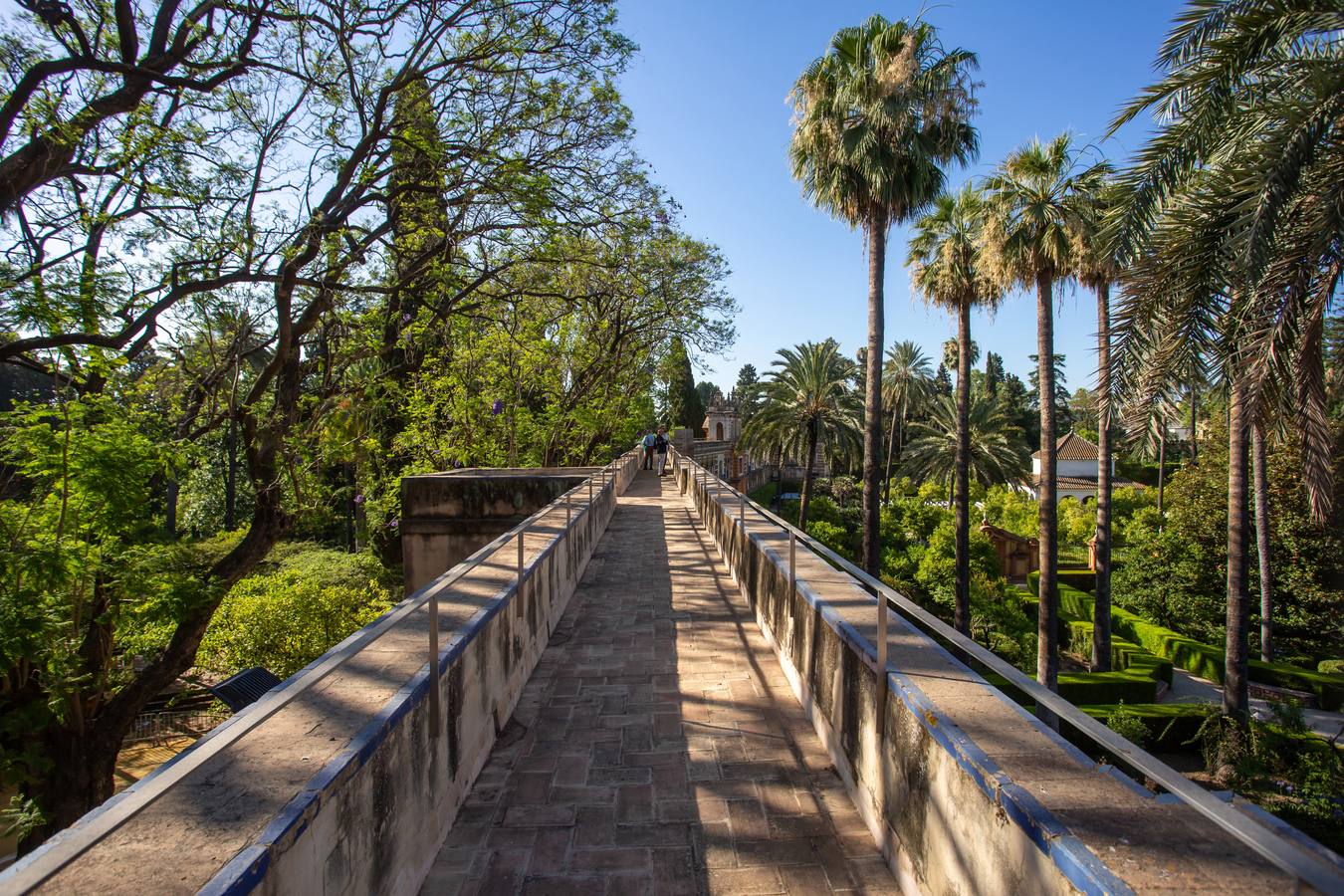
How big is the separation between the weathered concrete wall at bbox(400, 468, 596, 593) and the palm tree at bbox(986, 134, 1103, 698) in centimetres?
1221

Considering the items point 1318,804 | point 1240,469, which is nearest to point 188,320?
point 1240,469

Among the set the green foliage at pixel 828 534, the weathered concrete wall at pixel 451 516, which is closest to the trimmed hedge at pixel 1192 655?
the green foliage at pixel 828 534

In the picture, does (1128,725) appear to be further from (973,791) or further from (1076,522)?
(1076,522)

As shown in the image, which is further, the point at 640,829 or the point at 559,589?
the point at 559,589

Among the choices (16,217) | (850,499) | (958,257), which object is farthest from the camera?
(850,499)

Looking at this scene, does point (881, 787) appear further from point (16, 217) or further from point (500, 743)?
point (16, 217)

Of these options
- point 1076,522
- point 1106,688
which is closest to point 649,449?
point 1106,688

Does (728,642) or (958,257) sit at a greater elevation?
(958,257)

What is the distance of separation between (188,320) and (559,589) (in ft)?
26.3

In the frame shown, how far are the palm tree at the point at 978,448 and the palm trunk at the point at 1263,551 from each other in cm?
1437

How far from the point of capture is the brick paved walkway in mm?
3320

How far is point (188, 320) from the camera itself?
1100 centimetres

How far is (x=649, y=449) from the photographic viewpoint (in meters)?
31.2

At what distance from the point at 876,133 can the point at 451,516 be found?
12306mm
